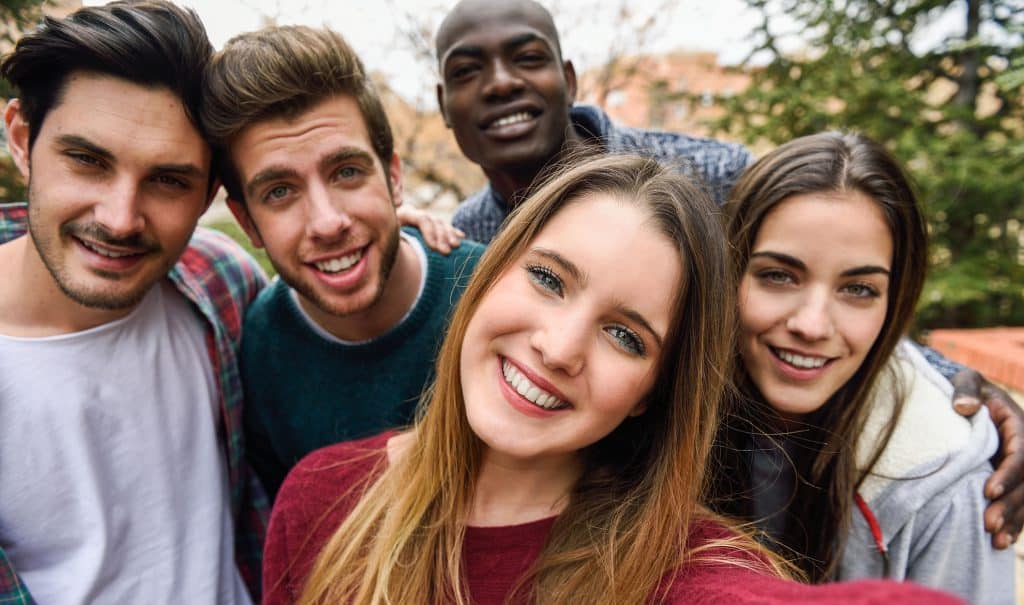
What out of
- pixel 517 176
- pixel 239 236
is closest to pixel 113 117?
pixel 517 176

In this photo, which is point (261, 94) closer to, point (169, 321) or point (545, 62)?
point (169, 321)

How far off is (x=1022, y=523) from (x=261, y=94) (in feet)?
8.01

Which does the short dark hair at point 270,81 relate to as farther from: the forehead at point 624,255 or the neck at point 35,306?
the forehead at point 624,255

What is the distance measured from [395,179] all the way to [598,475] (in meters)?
1.33

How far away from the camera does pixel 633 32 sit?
6.65 m

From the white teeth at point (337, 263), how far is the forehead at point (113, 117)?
514mm

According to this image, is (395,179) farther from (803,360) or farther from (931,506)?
(931,506)

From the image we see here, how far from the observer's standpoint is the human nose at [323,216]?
1.87 m

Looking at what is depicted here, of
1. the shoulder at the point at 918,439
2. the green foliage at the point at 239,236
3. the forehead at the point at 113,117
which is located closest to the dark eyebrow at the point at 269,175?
the forehead at the point at 113,117

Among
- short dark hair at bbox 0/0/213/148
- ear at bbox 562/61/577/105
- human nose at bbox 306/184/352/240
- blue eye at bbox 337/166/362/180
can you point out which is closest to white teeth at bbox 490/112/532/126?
ear at bbox 562/61/577/105

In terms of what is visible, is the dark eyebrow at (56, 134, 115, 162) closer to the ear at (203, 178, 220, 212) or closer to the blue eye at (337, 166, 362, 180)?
the ear at (203, 178, 220, 212)

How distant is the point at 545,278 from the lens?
4.48ft

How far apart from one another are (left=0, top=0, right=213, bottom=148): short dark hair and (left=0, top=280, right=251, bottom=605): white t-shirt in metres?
0.62

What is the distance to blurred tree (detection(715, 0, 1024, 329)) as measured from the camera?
5.24 metres
